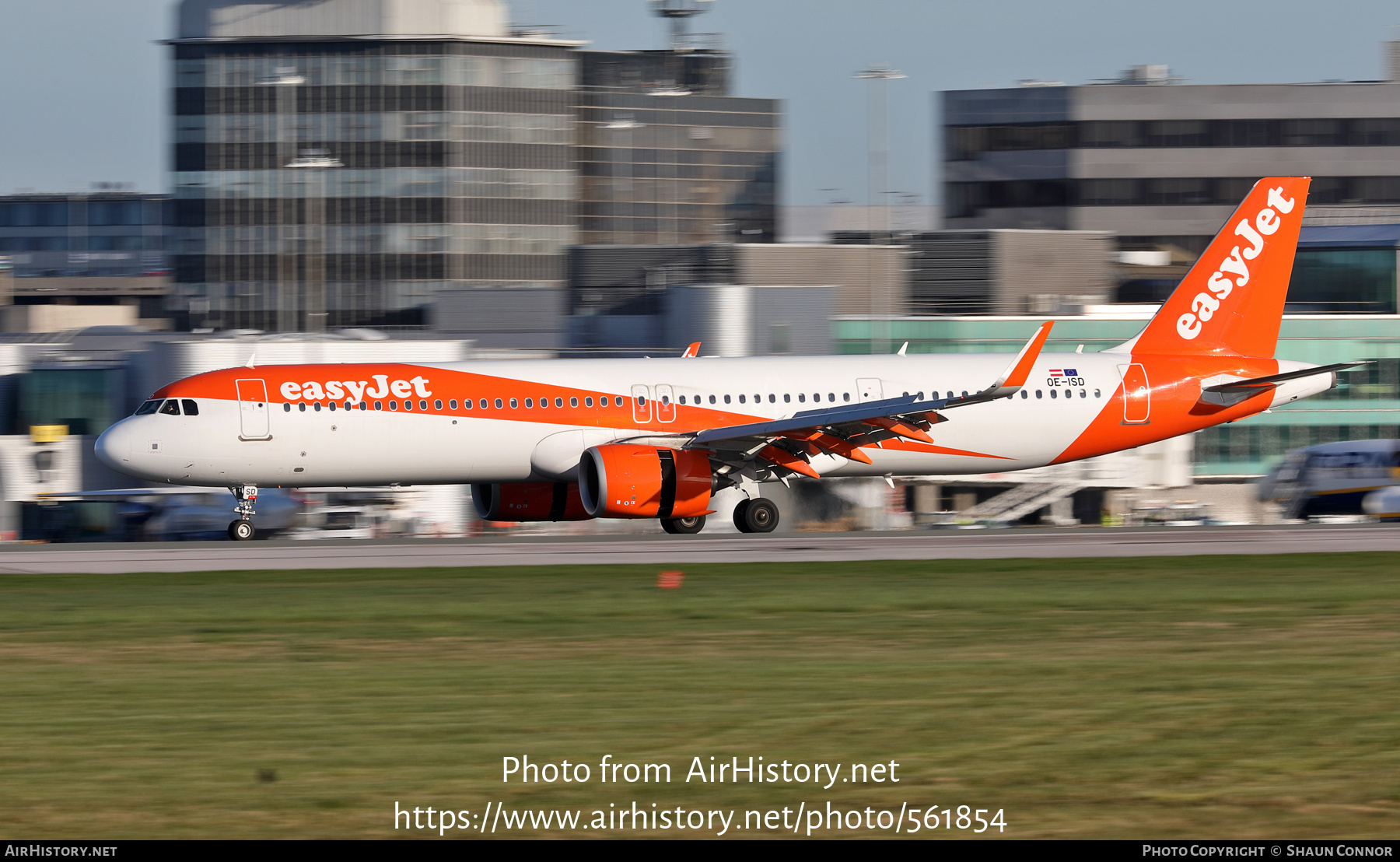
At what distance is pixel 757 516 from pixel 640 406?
328 cm

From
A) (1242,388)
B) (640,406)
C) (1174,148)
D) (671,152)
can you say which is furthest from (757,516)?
(671,152)

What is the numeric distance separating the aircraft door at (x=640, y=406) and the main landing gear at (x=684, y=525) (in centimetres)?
222

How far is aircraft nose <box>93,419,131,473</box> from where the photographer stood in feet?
112

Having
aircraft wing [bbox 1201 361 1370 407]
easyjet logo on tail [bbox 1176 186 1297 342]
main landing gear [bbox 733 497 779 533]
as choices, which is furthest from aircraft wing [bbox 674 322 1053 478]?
easyjet logo on tail [bbox 1176 186 1297 342]

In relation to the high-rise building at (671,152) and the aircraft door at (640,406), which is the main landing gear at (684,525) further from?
the high-rise building at (671,152)

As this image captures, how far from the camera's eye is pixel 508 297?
83.1m

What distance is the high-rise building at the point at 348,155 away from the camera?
12450cm

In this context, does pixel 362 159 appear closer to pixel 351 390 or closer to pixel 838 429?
pixel 351 390

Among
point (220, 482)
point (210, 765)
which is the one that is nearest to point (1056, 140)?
point (220, 482)

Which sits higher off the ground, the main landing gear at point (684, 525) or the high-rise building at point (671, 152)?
the high-rise building at point (671, 152)

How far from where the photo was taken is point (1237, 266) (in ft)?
125

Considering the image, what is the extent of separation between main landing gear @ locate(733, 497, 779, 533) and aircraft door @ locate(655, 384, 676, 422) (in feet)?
7.80

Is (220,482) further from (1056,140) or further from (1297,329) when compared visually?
(1056,140)


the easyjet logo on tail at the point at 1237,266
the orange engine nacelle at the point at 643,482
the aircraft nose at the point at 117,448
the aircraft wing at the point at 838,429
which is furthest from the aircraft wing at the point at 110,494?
the easyjet logo on tail at the point at 1237,266
